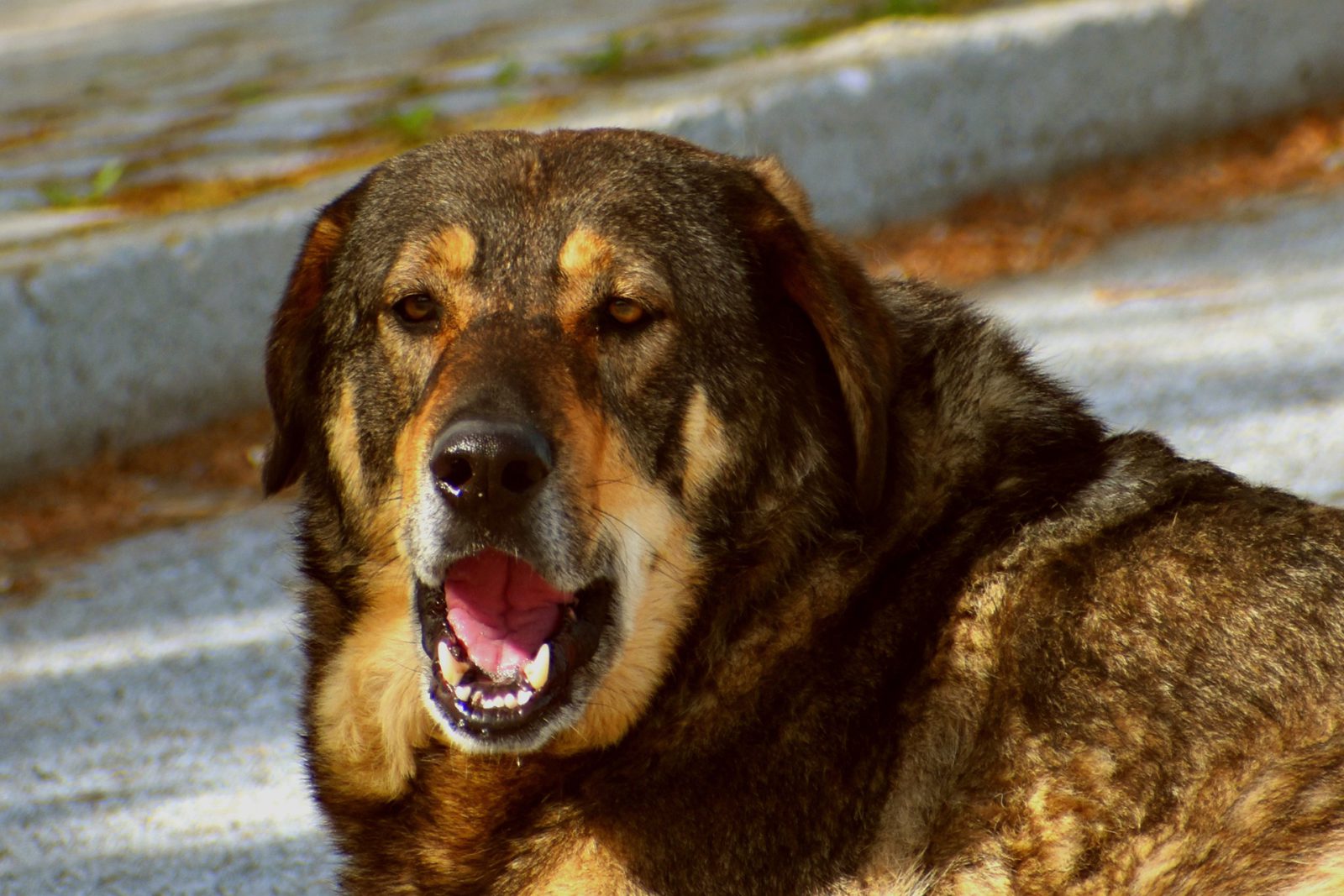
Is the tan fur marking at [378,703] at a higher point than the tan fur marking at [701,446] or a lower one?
lower

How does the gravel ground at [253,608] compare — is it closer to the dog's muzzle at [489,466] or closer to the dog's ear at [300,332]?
the dog's ear at [300,332]

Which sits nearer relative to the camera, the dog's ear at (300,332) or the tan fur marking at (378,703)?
the tan fur marking at (378,703)

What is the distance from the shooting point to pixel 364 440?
10.9ft

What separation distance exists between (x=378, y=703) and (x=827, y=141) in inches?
174

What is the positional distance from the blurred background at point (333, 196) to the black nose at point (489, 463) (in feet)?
4.21

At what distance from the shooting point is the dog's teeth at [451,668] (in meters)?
3.03

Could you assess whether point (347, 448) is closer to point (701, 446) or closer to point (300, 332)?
point (300, 332)

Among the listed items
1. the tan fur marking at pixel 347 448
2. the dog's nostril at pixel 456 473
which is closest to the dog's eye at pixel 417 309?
the tan fur marking at pixel 347 448

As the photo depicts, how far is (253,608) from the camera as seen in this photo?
5.10 m

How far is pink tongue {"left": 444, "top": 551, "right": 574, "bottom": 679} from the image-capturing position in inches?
121

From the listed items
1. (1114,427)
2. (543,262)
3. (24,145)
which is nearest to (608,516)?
(543,262)

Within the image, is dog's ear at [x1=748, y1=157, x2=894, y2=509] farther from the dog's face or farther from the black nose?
the black nose

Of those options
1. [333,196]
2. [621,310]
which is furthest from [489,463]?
[333,196]

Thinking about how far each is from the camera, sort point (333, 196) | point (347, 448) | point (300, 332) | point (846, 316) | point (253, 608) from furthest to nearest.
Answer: point (333, 196) → point (253, 608) → point (300, 332) → point (347, 448) → point (846, 316)
